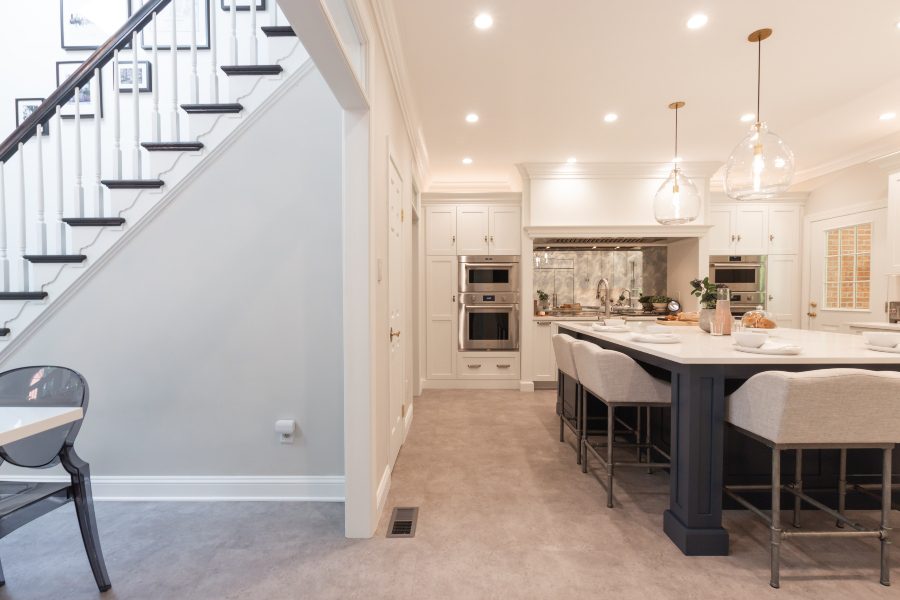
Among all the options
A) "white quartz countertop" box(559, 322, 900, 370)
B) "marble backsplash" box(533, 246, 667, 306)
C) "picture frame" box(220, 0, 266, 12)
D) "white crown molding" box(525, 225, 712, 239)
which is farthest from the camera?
"marble backsplash" box(533, 246, 667, 306)

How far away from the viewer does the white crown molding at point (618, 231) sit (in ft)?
15.5

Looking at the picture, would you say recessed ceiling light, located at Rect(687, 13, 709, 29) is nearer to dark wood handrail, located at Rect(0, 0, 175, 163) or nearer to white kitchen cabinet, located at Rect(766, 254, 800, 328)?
dark wood handrail, located at Rect(0, 0, 175, 163)

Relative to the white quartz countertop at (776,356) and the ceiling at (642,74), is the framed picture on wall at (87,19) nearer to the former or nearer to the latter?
the ceiling at (642,74)

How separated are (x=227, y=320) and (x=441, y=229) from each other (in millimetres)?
3058

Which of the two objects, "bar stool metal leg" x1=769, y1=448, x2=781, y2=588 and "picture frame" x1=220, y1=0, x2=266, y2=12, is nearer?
"bar stool metal leg" x1=769, y1=448, x2=781, y2=588

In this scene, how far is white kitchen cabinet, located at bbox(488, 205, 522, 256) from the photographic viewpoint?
16.4ft

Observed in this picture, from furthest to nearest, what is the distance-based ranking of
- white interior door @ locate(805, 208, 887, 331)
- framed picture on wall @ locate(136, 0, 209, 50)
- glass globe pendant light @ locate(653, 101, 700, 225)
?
white interior door @ locate(805, 208, 887, 331) < glass globe pendant light @ locate(653, 101, 700, 225) < framed picture on wall @ locate(136, 0, 209, 50)

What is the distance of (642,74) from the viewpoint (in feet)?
9.52

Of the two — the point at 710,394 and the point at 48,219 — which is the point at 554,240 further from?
the point at 48,219

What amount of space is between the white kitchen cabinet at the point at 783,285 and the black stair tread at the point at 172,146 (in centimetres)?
604

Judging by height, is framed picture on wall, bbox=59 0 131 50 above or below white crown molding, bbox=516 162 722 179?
above

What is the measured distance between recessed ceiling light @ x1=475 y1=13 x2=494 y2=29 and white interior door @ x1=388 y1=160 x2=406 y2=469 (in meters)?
0.91

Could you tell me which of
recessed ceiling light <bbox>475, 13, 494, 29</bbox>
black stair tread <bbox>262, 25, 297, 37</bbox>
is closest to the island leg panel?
recessed ceiling light <bbox>475, 13, 494, 29</bbox>

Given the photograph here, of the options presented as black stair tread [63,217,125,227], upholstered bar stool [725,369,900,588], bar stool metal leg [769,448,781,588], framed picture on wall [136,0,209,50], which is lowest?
bar stool metal leg [769,448,781,588]
